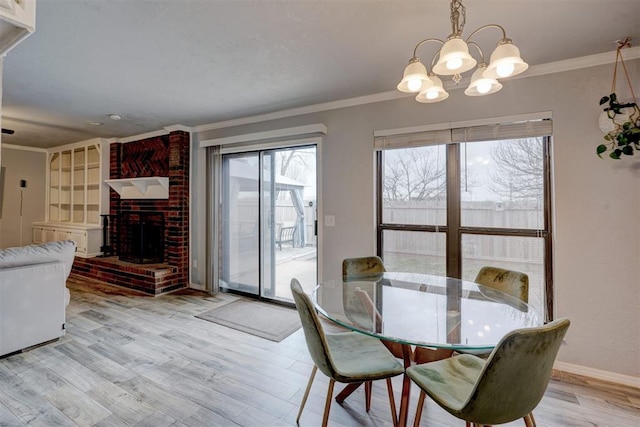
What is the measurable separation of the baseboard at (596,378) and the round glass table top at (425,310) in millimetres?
985

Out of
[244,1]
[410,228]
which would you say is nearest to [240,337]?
[410,228]

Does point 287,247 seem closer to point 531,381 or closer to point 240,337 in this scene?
point 240,337

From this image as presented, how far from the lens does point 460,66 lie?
1.49 m

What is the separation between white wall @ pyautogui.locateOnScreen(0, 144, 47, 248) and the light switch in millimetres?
6488

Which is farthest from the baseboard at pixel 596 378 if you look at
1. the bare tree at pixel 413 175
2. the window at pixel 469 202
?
the bare tree at pixel 413 175

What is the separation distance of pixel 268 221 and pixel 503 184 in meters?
2.74

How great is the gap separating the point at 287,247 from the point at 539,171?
2.87 metres

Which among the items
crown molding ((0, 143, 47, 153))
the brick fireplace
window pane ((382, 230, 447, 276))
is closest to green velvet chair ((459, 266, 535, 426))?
window pane ((382, 230, 447, 276))

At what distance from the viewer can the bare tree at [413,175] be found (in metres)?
2.93

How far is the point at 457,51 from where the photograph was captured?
4.47ft

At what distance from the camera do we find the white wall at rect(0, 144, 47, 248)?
5.68 m

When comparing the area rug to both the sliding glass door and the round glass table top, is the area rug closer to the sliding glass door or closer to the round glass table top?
the sliding glass door

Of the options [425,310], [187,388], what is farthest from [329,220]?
[187,388]

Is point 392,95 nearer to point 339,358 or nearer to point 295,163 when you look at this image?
point 295,163
